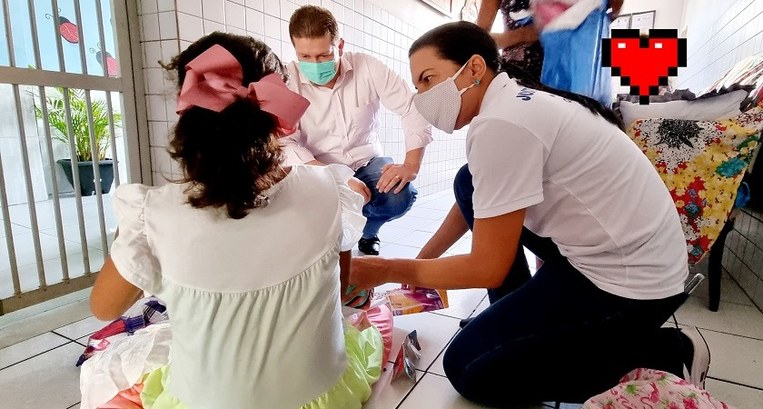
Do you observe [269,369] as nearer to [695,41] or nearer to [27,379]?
[27,379]

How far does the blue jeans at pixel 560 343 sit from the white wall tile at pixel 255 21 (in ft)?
5.08

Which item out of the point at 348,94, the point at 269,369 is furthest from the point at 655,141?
the point at 269,369

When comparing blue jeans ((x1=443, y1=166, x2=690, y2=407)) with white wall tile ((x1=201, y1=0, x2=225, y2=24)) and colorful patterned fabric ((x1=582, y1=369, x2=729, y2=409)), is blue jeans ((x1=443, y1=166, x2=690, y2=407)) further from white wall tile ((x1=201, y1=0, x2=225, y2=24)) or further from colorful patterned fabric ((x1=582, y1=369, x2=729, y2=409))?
white wall tile ((x1=201, y1=0, x2=225, y2=24))

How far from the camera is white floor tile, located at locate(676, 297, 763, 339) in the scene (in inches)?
54.1

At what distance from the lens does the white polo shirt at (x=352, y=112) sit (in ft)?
5.87

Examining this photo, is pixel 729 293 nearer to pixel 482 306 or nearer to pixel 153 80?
pixel 482 306

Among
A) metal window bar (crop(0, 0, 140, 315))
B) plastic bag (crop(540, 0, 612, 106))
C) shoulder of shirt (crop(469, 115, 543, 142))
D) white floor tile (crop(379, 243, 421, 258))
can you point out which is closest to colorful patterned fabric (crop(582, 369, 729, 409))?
shoulder of shirt (crop(469, 115, 543, 142))

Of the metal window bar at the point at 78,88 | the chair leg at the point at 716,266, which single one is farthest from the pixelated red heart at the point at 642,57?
the metal window bar at the point at 78,88

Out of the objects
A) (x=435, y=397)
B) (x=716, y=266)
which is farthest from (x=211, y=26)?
(x=716, y=266)

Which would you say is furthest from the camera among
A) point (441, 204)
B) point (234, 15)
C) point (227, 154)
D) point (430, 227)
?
point (441, 204)

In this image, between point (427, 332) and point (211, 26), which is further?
point (211, 26)

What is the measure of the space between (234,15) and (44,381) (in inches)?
55.7

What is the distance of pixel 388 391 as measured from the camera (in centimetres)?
104

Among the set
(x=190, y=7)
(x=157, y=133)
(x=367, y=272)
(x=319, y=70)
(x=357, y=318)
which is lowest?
(x=357, y=318)
